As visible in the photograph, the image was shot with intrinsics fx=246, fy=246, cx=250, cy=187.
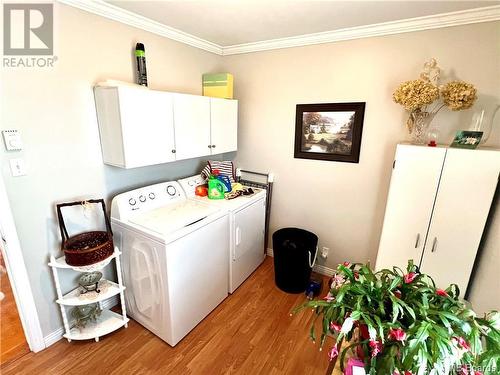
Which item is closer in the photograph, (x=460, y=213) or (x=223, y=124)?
(x=460, y=213)

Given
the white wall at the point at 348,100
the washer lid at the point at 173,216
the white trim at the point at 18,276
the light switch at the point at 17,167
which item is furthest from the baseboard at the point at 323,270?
the light switch at the point at 17,167

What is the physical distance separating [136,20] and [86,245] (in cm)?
176

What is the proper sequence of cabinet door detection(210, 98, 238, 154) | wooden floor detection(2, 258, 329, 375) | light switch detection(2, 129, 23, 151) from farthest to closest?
1. cabinet door detection(210, 98, 238, 154)
2. wooden floor detection(2, 258, 329, 375)
3. light switch detection(2, 129, 23, 151)

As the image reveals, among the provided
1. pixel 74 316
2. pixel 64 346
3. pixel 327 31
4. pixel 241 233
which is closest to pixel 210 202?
pixel 241 233

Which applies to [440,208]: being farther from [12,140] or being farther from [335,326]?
[12,140]

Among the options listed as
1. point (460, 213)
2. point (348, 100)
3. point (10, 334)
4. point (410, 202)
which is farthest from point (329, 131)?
point (10, 334)

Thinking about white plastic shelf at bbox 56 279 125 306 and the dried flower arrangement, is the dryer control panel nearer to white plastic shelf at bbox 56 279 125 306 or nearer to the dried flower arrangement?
white plastic shelf at bbox 56 279 125 306

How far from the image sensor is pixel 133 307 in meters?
2.05

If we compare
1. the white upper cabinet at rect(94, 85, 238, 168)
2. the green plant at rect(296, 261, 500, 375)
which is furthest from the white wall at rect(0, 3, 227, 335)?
the green plant at rect(296, 261, 500, 375)

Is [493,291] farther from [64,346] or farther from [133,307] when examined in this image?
[64,346]

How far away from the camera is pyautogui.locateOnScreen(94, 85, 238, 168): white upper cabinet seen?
1723 mm

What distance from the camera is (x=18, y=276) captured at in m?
1.62

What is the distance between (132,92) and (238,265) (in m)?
1.76

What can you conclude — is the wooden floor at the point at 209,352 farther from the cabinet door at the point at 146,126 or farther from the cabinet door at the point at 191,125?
the cabinet door at the point at 191,125
